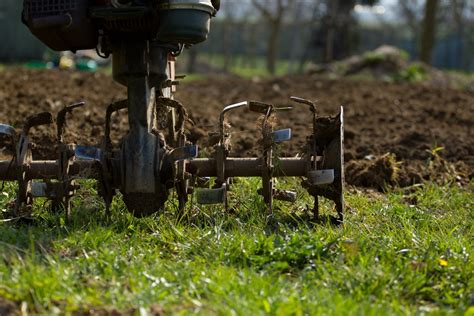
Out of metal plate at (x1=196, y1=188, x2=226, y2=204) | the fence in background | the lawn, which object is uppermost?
the fence in background

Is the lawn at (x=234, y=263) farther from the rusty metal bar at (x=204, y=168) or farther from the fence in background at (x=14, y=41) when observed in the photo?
the fence in background at (x=14, y=41)

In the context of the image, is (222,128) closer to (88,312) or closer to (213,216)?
(213,216)

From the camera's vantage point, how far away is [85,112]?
804 centimetres

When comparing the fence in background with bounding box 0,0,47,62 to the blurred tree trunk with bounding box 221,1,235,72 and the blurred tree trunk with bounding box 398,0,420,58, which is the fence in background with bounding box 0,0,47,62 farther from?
the blurred tree trunk with bounding box 398,0,420,58

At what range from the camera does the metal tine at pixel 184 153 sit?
3.90 meters

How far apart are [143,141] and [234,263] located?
867 mm

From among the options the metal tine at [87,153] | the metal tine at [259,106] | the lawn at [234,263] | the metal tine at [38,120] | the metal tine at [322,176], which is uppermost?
the metal tine at [259,106]

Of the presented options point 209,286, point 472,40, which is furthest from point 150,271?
point 472,40

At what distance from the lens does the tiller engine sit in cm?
379

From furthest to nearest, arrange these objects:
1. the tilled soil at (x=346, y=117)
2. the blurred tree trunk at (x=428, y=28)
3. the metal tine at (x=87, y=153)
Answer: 1. the blurred tree trunk at (x=428, y=28)
2. the tilled soil at (x=346, y=117)
3. the metal tine at (x=87, y=153)

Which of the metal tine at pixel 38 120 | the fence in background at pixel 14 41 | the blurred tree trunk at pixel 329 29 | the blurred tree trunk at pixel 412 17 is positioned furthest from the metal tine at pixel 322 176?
the blurred tree trunk at pixel 412 17

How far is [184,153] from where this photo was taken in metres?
3.93

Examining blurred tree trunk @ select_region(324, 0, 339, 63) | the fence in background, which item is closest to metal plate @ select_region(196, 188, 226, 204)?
blurred tree trunk @ select_region(324, 0, 339, 63)

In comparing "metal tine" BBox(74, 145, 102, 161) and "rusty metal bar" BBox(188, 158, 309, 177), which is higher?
"metal tine" BBox(74, 145, 102, 161)
